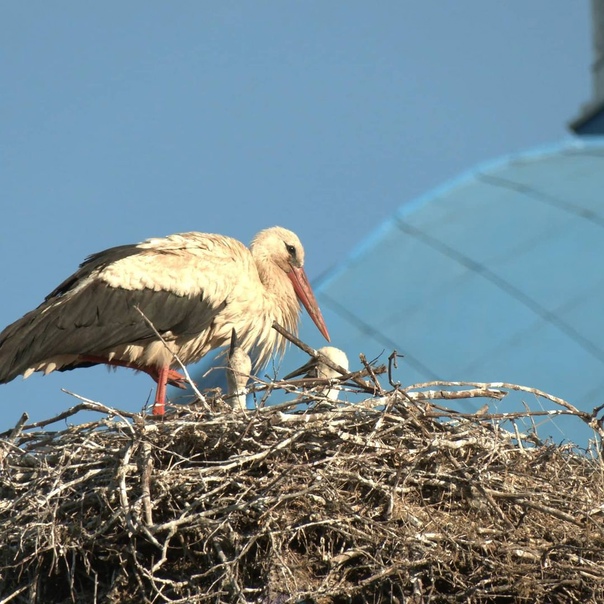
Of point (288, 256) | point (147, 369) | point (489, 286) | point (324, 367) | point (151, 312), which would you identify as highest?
point (151, 312)

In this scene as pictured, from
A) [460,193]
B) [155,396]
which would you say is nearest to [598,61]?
[460,193]

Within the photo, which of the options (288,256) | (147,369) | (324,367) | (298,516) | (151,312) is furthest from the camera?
(288,256)

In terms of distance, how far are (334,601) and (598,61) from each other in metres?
13.6

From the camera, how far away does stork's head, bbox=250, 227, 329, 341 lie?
9.97 metres

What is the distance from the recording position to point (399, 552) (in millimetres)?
6258

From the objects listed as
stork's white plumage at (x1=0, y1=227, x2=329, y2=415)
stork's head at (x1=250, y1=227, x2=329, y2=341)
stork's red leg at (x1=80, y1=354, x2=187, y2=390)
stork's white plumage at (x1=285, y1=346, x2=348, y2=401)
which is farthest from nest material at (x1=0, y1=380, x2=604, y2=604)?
stork's head at (x1=250, y1=227, x2=329, y2=341)

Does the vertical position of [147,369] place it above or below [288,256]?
below

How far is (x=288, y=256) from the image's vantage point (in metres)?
10.1

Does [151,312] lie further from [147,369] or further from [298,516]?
[298,516]

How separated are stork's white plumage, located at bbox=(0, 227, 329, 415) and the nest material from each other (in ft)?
6.59

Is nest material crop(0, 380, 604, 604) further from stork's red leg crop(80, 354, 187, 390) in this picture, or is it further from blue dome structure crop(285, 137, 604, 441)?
blue dome structure crop(285, 137, 604, 441)

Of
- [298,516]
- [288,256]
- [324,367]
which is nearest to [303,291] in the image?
[288,256]

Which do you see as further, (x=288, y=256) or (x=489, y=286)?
(x=489, y=286)

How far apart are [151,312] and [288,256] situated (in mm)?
1352
